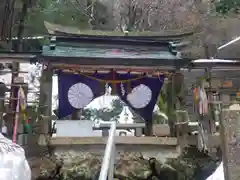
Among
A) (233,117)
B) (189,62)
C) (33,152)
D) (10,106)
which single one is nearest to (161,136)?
(189,62)

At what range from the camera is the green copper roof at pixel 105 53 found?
9.09 meters

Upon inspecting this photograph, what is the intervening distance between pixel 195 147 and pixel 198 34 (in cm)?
1098

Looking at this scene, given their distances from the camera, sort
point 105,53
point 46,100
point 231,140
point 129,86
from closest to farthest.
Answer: point 231,140 → point 46,100 → point 105,53 → point 129,86

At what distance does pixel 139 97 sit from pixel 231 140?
20.6 ft

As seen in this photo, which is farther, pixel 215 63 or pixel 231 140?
pixel 215 63

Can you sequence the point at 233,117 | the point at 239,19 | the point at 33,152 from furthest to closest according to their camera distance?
the point at 239,19, the point at 33,152, the point at 233,117

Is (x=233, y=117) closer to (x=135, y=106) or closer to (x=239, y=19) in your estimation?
(x=135, y=106)

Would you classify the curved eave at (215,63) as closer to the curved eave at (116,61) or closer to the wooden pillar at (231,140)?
the curved eave at (116,61)

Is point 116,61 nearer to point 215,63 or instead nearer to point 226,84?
→ point 215,63

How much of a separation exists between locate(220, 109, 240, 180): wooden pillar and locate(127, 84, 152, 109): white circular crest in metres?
6.23

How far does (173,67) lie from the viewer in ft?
31.6

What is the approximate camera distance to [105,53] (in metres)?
9.48

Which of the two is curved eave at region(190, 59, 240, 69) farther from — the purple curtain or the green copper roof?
the purple curtain

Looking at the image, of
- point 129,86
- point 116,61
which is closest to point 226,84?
point 129,86
